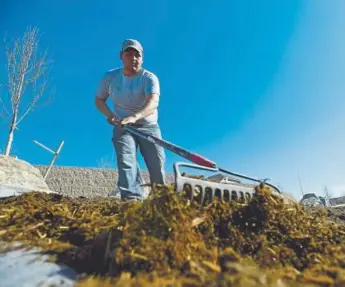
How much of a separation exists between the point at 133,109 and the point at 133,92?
0.14 meters

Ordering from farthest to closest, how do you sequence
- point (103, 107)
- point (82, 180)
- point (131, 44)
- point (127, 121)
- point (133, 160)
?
1. point (82, 180)
2. point (103, 107)
3. point (131, 44)
4. point (133, 160)
5. point (127, 121)

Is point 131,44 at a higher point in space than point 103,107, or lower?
higher

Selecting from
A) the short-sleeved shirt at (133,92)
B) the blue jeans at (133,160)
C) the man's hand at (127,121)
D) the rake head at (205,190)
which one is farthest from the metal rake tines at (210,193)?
the short-sleeved shirt at (133,92)

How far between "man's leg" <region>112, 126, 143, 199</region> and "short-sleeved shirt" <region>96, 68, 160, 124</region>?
0.70ft

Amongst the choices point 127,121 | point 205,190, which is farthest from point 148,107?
point 205,190

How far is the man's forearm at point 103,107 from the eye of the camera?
2.80m

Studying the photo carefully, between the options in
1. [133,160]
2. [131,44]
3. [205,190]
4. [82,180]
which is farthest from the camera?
[82,180]

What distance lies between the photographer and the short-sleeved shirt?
271 centimetres

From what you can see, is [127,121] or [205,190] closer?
Result: [205,190]

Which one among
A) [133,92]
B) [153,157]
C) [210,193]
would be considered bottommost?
[210,193]

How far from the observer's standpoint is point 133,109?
8.98ft

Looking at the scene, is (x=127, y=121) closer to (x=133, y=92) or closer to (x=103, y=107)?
(x=133, y=92)

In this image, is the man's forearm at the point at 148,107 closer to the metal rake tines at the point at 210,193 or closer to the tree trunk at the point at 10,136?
the metal rake tines at the point at 210,193

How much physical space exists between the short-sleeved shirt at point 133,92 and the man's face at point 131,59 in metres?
0.06
